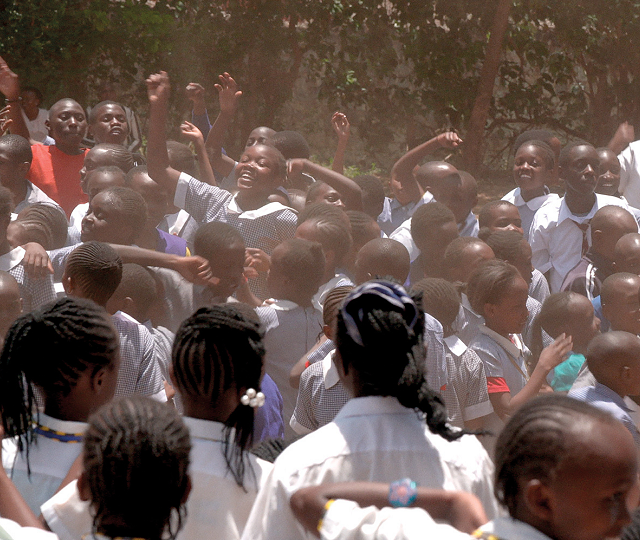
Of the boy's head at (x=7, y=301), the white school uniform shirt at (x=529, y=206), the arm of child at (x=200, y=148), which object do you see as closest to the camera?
the boy's head at (x=7, y=301)

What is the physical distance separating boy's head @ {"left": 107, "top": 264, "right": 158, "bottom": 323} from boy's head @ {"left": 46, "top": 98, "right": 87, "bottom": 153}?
8.64 feet

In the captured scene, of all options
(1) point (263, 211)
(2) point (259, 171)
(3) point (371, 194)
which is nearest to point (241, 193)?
(2) point (259, 171)

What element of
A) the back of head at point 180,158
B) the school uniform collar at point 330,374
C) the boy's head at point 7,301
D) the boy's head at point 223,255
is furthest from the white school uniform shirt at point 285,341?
the back of head at point 180,158

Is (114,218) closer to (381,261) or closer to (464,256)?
(381,261)

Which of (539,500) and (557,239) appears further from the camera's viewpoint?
(557,239)

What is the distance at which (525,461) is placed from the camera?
1470 mm

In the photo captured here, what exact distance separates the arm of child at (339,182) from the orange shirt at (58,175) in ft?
5.14

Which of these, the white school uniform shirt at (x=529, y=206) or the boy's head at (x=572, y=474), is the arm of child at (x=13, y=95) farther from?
the boy's head at (x=572, y=474)

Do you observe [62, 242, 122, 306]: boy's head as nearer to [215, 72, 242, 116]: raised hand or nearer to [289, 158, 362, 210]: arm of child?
[289, 158, 362, 210]: arm of child

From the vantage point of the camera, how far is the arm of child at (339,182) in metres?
5.09

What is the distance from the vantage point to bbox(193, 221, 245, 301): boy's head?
147 inches

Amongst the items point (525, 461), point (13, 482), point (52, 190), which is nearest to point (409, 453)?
point (525, 461)

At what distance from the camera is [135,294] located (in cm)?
330

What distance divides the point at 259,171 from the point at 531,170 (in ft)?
6.90
